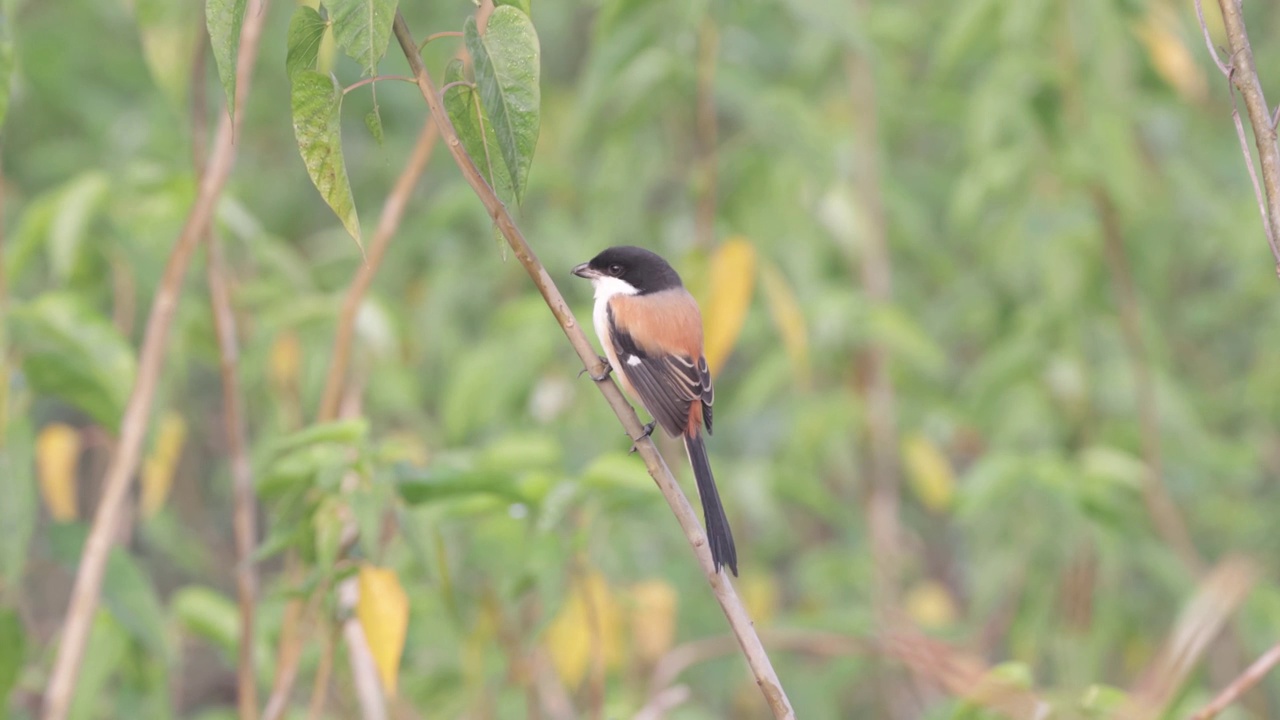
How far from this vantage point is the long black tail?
2580mm

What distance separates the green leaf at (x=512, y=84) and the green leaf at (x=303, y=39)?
0.20 meters

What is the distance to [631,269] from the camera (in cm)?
390

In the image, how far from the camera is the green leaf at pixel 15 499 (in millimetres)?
2582

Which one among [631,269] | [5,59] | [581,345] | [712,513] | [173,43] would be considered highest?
[173,43]

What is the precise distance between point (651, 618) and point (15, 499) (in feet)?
6.10

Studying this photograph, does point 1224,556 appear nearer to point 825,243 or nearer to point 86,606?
point 825,243

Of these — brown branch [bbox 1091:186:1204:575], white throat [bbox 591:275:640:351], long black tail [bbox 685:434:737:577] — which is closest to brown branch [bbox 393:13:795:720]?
long black tail [bbox 685:434:737:577]

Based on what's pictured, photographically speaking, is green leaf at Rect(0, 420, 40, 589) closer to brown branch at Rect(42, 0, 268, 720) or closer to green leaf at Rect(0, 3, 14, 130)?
brown branch at Rect(42, 0, 268, 720)

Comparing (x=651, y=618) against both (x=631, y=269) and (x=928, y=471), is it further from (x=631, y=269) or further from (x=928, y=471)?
(x=928, y=471)

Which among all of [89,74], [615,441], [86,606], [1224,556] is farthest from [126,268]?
[1224,556]

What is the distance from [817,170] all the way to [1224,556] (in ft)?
10.8

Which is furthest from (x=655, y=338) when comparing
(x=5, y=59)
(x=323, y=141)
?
(x=323, y=141)

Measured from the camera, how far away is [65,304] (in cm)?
298

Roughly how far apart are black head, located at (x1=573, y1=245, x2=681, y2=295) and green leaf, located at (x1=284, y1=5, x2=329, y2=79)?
79.8 inches
